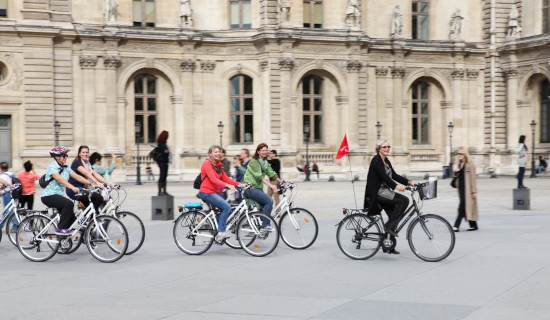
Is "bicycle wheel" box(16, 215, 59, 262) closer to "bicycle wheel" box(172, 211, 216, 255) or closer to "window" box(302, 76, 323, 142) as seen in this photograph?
"bicycle wheel" box(172, 211, 216, 255)

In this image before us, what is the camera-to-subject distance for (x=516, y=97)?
173 ft

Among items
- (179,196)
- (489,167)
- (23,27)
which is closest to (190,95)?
(23,27)

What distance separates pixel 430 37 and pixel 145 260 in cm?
4159

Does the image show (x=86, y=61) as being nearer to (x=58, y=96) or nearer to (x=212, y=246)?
(x=58, y=96)

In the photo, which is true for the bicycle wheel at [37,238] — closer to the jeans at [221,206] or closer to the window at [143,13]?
the jeans at [221,206]

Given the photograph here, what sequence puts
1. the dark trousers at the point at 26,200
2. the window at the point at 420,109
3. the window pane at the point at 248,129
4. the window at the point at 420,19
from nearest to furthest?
the dark trousers at the point at 26,200
the window pane at the point at 248,129
the window at the point at 420,19
the window at the point at 420,109

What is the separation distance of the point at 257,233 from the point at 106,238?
2.63m

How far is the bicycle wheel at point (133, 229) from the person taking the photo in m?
14.7

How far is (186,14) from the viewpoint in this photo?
46781mm

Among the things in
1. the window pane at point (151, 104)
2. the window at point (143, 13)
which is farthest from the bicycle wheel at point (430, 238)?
the window at point (143, 13)

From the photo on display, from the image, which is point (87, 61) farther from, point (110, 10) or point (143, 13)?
point (143, 13)

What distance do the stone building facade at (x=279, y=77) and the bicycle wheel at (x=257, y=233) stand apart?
30117 millimetres

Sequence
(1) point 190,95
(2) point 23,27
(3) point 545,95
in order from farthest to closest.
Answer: (3) point 545,95, (1) point 190,95, (2) point 23,27

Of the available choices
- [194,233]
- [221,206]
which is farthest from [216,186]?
[194,233]
